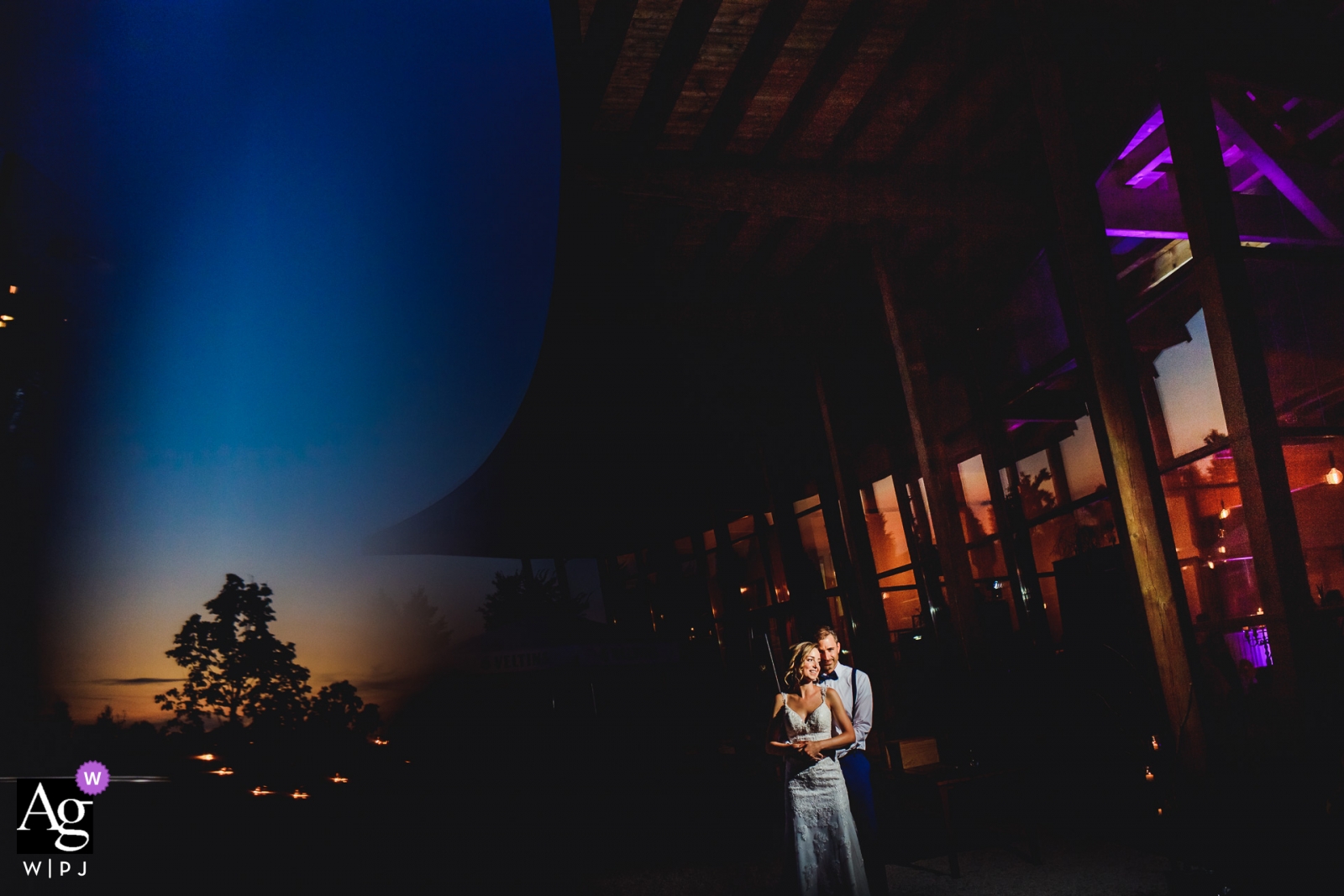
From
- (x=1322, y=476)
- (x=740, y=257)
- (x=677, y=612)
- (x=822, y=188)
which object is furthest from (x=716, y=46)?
(x=677, y=612)

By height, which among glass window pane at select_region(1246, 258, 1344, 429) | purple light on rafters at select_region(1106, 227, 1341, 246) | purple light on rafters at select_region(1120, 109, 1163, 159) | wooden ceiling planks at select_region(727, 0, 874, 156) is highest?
wooden ceiling planks at select_region(727, 0, 874, 156)

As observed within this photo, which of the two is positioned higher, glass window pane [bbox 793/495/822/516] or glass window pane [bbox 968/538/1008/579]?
glass window pane [bbox 793/495/822/516]

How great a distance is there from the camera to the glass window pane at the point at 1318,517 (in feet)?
25.7

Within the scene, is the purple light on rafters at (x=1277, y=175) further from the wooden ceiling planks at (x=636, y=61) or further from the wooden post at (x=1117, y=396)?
the wooden ceiling planks at (x=636, y=61)

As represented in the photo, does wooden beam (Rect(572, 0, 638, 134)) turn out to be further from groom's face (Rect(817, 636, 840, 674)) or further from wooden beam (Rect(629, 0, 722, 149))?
groom's face (Rect(817, 636, 840, 674))

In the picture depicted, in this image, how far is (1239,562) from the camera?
26.7 ft

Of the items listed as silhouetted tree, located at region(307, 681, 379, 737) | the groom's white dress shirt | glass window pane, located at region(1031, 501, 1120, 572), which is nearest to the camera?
the groom's white dress shirt

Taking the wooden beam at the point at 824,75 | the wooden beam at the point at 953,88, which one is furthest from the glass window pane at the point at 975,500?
the wooden beam at the point at 824,75

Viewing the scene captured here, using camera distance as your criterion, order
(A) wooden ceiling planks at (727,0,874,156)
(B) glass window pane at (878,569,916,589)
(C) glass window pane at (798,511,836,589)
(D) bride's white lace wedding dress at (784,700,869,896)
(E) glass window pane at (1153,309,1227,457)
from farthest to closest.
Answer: (C) glass window pane at (798,511,836,589), (B) glass window pane at (878,569,916,589), (E) glass window pane at (1153,309,1227,457), (A) wooden ceiling planks at (727,0,874,156), (D) bride's white lace wedding dress at (784,700,869,896)

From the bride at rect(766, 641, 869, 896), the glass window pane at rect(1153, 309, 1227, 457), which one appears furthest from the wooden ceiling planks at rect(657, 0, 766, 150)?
the glass window pane at rect(1153, 309, 1227, 457)

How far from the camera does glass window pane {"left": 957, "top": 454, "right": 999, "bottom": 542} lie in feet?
35.4

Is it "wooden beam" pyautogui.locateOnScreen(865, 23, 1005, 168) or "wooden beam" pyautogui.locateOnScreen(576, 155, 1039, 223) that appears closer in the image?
"wooden beam" pyautogui.locateOnScreen(865, 23, 1005, 168)

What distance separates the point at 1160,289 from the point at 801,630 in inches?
291

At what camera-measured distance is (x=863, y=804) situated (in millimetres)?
4844
